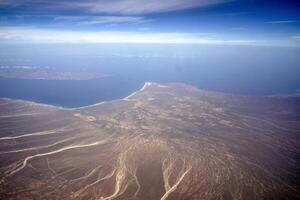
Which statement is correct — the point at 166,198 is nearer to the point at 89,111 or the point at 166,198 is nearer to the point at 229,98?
the point at 89,111

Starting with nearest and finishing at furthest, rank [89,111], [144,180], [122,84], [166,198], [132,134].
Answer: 1. [166,198]
2. [144,180]
3. [132,134]
4. [89,111]
5. [122,84]

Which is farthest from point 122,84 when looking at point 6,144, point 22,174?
point 22,174

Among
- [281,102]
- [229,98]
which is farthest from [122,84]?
[281,102]

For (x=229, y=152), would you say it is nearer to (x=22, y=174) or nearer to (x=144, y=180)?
(x=144, y=180)

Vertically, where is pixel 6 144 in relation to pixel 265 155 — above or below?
above

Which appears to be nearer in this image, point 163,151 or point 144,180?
point 144,180

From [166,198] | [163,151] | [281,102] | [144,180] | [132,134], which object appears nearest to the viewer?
[166,198]
